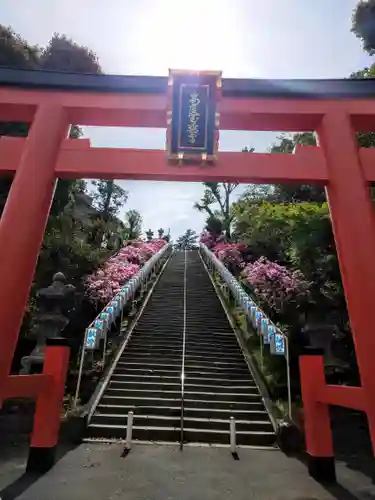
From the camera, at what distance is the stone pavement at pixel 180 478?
5402 millimetres

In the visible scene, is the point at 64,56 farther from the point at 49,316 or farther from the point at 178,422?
the point at 178,422

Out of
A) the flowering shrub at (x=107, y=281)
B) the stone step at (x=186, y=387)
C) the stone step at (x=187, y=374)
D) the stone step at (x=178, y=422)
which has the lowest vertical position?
the stone step at (x=178, y=422)

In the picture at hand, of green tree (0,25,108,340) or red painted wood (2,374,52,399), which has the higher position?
green tree (0,25,108,340)

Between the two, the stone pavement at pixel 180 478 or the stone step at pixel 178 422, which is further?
the stone step at pixel 178 422

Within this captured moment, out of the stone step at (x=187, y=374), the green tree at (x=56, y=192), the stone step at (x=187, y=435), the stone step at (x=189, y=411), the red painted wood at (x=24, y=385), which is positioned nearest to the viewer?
the red painted wood at (x=24, y=385)

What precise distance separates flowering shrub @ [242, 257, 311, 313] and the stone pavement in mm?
5254

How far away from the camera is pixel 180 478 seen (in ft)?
19.9

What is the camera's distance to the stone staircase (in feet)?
27.2

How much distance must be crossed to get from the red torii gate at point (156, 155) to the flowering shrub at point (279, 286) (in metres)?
5.92

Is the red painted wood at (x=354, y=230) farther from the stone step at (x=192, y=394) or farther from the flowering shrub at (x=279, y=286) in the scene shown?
the flowering shrub at (x=279, y=286)

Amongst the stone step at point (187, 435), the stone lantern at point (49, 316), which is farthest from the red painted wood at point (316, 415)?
the stone lantern at point (49, 316)

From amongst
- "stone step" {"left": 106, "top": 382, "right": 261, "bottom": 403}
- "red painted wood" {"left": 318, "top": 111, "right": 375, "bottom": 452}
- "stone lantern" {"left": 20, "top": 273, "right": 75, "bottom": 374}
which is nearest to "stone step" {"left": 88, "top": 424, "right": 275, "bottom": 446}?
"stone step" {"left": 106, "top": 382, "right": 261, "bottom": 403}

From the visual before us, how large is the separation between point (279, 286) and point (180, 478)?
7.84 m

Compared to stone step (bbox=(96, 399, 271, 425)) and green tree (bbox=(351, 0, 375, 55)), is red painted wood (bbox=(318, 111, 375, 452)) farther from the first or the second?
green tree (bbox=(351, 0, 375, 55))
